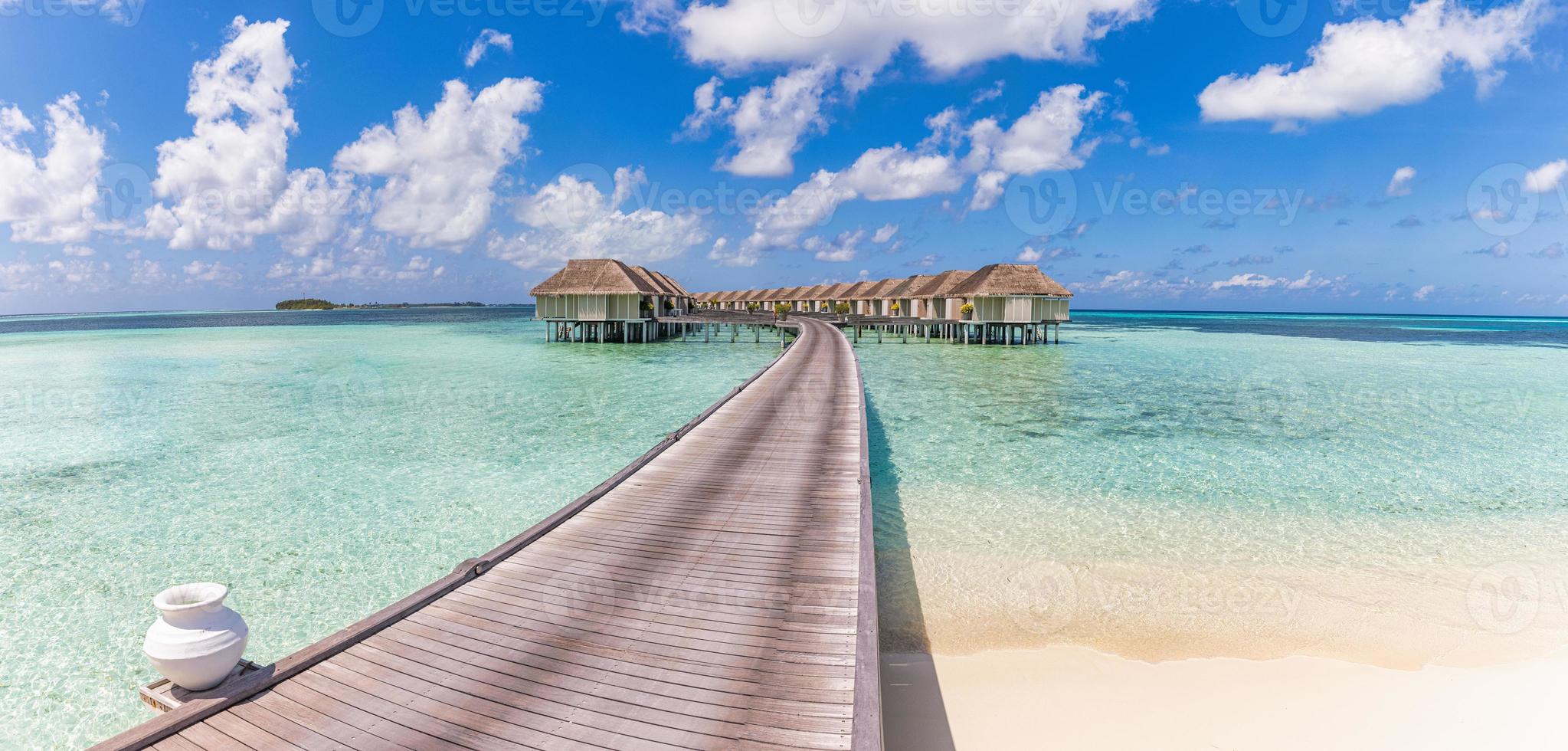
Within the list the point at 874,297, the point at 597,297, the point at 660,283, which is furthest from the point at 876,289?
the point at 597,297

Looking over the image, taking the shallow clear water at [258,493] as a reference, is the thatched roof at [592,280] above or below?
above

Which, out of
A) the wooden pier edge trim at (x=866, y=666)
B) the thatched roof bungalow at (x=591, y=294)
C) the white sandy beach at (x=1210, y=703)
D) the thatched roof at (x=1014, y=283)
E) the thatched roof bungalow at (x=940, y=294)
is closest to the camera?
the wooden pier edge trim at (x=866, y=666)

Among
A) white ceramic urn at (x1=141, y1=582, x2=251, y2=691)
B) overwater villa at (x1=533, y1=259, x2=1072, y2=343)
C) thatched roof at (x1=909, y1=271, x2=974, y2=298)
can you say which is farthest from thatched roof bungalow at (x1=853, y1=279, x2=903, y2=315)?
white ceramic urn at (x1=141, y1=582, x2=251, y2=691)

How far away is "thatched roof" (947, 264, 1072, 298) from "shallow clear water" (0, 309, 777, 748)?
848 inches

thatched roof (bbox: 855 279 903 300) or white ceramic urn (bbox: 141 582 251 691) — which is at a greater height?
thatched roof (bbox: 855 279 903 300)

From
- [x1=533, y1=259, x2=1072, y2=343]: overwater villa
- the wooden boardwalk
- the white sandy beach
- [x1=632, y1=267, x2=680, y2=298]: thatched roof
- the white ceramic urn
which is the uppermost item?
[x1=632, y1=267, x2=680, y2=298]: thatched roof

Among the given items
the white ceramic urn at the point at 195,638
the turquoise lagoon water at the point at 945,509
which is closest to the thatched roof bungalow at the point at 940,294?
the turquoise lagoon water at the point at 945,509

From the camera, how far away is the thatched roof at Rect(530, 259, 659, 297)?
39.7m

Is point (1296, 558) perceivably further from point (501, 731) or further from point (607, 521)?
point (501, 731)

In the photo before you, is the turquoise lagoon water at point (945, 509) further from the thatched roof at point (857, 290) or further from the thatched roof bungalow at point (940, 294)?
the thatched roof at point (857, 290)

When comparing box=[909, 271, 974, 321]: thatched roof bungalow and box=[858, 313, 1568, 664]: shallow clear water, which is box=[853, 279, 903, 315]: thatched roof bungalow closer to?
box=[909, 271, 974, 321]: thatched roof bungalow

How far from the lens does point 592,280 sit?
4044 centimetres

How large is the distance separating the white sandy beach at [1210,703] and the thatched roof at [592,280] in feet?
119

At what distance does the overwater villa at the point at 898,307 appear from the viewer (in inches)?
1560
